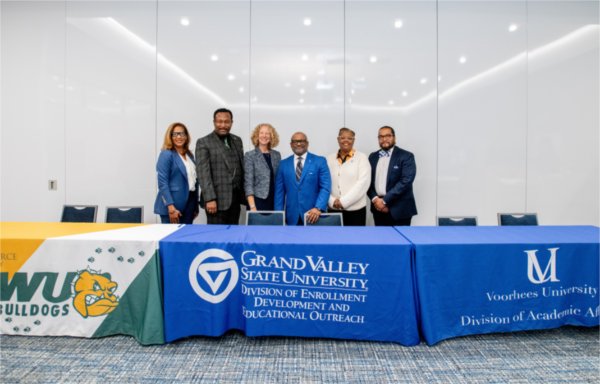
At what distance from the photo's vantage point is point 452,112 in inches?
165

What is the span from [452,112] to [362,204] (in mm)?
2053

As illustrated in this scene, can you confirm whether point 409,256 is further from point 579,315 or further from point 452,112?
point 452,112

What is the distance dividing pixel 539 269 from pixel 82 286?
2908mm

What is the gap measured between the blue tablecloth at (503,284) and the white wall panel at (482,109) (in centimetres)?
231

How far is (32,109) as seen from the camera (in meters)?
4.23

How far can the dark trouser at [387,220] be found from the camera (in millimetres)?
3592

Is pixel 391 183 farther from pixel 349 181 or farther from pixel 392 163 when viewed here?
pixel 349 181

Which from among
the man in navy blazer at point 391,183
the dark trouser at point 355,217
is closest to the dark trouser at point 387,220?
the man in navy blazer at point 391,183

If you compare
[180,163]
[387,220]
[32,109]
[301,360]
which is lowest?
[301,360]

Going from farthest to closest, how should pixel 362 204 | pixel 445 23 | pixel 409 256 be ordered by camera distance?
pixel 445 23 < pixel 362 204 < pixel 409 256

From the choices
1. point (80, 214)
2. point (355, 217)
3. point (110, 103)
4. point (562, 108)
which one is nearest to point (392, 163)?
point (355, 217)

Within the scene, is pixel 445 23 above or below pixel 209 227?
above

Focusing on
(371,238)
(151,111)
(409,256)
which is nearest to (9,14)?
(151,111)

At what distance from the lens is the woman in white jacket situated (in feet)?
10.9
